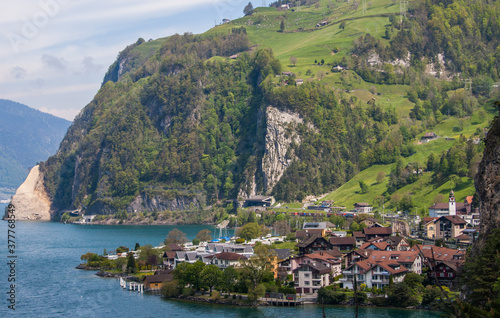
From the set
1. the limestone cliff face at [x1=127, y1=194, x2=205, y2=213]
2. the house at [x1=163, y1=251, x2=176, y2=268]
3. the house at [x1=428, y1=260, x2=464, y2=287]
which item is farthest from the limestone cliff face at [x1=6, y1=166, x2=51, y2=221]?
the house at [x1=428, y1=260, x2=464, y2=287]

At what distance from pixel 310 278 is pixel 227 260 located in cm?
1059

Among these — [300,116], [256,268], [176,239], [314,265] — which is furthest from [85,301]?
[300,116]

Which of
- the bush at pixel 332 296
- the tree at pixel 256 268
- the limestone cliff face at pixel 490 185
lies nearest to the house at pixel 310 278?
the bush at pixel 332 296

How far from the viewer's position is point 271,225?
119312mm

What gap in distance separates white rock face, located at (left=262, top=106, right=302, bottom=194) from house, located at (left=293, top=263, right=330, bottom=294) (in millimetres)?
95797

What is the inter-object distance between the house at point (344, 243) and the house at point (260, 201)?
71851 mm

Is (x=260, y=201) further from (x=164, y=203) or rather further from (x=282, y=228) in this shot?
(x=282, y=228)

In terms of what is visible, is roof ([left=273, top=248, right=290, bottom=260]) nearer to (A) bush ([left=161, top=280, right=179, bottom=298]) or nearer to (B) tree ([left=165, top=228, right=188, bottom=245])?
(A) bush ([left=161, top=280, right=179, bottom=298])

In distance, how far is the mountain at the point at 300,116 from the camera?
148 m

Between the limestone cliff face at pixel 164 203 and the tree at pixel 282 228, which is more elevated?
the limestone cliff face at pixel 164 203

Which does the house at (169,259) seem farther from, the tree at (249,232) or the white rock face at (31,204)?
the white rock face at (31,204)

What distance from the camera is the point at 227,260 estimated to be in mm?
65438

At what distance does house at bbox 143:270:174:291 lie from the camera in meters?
64.0

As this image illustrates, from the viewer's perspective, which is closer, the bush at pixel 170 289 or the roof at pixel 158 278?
the bush at pixel 170 289
